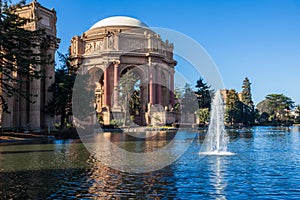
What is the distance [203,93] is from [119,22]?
24.8 m

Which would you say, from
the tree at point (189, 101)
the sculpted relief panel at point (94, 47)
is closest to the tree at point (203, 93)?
the tree at point (189, 101)

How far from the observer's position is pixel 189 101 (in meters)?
71.6

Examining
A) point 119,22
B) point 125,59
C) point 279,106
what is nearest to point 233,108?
point 279,106

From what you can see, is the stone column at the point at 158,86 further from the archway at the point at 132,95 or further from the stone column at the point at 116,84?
the stone column at the point at 116,84

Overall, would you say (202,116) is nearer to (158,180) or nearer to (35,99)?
(35,99)

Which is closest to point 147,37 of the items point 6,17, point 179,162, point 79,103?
point 79,103

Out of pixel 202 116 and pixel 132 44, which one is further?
pixel 132 44

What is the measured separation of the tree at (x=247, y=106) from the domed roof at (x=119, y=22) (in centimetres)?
4301

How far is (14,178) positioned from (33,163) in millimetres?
3403

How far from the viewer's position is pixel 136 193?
27.4 ft

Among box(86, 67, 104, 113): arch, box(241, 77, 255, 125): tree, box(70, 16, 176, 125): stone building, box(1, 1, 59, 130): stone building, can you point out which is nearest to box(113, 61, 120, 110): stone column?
box(70, 16, 176, 125): stone building

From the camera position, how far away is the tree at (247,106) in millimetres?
98750

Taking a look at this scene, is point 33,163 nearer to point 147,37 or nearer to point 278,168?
point 278,168

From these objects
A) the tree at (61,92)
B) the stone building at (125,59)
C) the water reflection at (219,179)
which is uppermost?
the stone building at (125,59)
